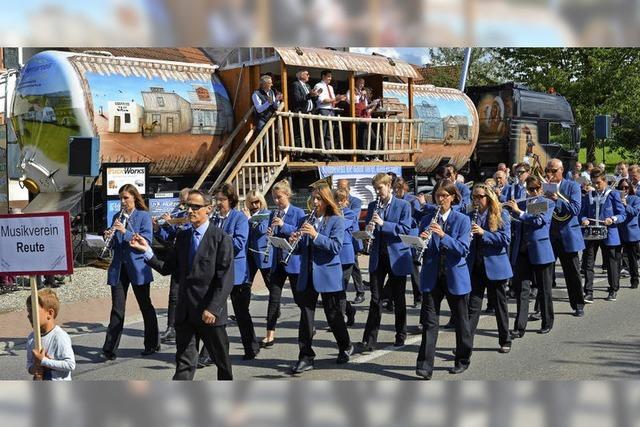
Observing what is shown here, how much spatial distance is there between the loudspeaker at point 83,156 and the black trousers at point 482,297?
6.72 m

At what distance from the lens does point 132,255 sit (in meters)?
8.12

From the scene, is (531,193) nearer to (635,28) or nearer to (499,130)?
(635,28)

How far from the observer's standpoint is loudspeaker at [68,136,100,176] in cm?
1221

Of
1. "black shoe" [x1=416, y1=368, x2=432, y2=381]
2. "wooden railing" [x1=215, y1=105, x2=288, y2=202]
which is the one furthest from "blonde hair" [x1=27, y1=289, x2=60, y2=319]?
"wooden railing" [x1=215, y1=105, x2=288, y2=202]

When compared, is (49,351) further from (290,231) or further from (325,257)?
(290,231)

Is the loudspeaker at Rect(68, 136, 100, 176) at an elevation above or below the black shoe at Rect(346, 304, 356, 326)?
above

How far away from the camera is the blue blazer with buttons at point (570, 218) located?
998cm

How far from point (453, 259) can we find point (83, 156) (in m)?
7.18

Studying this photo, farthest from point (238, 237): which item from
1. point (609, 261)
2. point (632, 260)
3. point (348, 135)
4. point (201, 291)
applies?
point (348, 135)

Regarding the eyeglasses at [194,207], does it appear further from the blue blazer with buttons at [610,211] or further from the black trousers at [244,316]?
the blue blazer with buttons at [610,211]

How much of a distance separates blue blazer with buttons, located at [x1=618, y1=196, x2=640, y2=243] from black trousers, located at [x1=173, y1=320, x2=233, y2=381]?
8118 mm

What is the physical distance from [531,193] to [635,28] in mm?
6207

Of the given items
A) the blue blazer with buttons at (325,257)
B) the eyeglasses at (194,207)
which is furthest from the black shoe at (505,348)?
the eyeglasses at (194,207)

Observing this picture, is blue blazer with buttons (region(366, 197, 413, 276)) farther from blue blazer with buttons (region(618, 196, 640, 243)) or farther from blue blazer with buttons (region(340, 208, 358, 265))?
blue blazer with buttons (region(618, 196, 640, 243))
